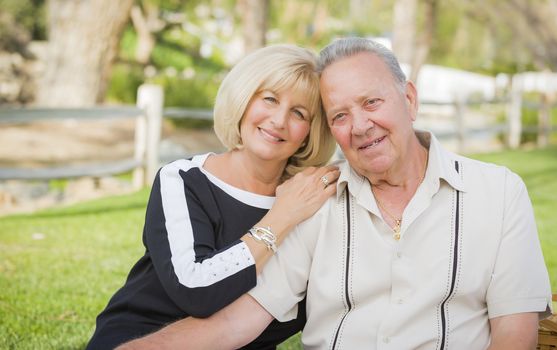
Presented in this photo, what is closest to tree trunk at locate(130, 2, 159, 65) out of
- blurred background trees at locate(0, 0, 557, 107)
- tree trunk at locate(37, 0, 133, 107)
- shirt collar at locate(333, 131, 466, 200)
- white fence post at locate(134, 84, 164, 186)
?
blurred background trees at locate(0, 0, 557, 107)

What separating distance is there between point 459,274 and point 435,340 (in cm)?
21

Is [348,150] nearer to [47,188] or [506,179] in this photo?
[506,179]

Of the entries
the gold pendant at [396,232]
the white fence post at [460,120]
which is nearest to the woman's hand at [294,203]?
the gold pendant at [396,232]

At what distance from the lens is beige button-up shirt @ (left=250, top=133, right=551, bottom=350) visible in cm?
235

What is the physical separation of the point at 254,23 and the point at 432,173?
8375mm

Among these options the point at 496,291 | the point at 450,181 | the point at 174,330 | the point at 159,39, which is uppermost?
the point at 450,181

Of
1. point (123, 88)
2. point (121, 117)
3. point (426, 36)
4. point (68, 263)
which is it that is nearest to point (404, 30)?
point (426, 36)

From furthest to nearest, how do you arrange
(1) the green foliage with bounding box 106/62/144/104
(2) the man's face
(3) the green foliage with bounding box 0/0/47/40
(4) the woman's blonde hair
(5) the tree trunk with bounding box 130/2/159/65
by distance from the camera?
(5) the tree trunk with bounding box 130/2/159/65
(3) the green foliage with bounding box 0/0/47/40
(1) the green foliage with bounding box 106/62/144/104
(4) the woman's blonde hair
(2) the man's face

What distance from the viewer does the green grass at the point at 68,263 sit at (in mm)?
3896

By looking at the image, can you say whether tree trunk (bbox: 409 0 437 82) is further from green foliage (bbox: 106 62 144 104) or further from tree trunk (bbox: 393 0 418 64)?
green foliage (bbox: 106 62 144 104)

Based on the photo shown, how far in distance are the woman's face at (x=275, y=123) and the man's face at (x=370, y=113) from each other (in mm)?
254

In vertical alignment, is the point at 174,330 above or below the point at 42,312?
above

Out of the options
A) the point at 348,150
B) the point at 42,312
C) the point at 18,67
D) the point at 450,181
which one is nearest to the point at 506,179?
the point at 450,181

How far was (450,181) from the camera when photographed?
94.9 inches
